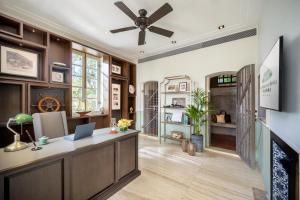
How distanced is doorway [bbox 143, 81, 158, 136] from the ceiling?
5.99ft

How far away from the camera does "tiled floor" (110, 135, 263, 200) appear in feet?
6.57

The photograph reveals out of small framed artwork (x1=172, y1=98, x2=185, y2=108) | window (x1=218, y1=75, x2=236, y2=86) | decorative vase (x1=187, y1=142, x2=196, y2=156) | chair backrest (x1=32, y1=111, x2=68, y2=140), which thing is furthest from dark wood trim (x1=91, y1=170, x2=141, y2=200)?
window (x1=218, y1=75, x2=236, y2=86)

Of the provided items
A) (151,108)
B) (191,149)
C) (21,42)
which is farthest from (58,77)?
(191,149)

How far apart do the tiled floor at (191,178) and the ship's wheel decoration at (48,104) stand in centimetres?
224

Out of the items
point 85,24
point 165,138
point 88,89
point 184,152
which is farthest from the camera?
point 165,138

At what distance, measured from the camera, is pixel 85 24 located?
3084mm

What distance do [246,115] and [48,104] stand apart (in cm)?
425

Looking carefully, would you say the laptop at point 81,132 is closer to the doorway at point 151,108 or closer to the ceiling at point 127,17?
the ceiling at point 127,17

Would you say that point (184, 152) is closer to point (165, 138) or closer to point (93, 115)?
point (165, 138)

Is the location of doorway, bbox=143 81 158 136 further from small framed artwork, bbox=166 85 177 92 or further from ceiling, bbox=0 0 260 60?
ceiling, bbox=0 0 260 60

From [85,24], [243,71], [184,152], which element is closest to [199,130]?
[184,152]

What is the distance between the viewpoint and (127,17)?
2.87m

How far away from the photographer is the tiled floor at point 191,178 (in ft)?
6.57

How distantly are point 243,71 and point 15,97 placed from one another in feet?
15.3
